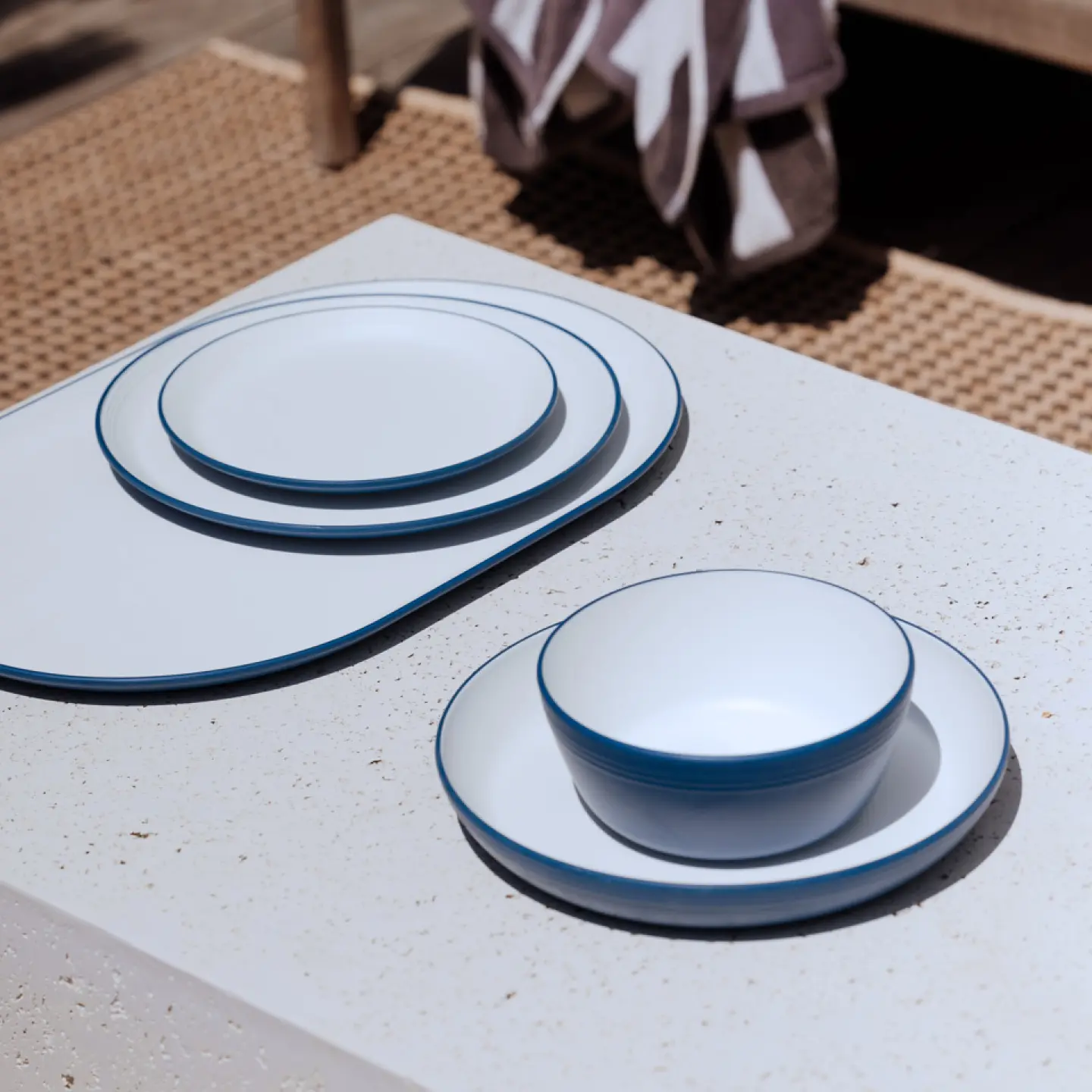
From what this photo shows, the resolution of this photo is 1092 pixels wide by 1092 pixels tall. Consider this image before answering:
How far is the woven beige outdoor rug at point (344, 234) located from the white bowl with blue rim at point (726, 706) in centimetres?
104

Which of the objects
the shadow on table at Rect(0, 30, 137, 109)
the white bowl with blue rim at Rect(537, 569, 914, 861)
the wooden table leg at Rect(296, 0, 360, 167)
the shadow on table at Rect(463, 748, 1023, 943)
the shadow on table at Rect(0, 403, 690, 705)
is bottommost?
the shadow on table at Rect(0, 30, 137, 109)

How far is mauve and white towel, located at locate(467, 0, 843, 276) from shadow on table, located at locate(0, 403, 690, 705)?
876 mm

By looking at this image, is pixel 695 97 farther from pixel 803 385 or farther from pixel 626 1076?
pixel 626 1076

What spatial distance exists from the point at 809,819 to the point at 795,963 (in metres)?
0.05

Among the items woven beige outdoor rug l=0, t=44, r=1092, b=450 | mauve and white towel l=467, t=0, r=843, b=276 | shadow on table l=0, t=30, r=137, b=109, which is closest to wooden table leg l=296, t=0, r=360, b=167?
woven beige outdoor rug l=0, t=44, r=1092, b=450

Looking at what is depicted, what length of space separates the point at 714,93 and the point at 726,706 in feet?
3.71

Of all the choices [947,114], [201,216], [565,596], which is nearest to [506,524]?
[565,596]

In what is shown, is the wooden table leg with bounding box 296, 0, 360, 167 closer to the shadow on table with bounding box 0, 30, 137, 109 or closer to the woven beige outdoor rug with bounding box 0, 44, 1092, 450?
the woven beige outdoor rug with bounding box 0, 44, 1092, 450

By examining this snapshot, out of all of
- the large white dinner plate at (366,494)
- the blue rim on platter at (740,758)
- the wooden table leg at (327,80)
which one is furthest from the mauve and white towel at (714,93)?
the blue rim on platter at (740,758)

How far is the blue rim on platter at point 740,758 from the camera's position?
0.52 meters

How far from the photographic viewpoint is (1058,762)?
0.62 meters

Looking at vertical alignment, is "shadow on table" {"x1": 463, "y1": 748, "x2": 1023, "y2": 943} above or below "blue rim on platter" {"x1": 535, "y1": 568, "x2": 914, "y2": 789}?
below

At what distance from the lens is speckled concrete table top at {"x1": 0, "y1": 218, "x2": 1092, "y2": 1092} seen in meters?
0.51

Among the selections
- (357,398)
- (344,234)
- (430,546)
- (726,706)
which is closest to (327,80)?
(344,234)
